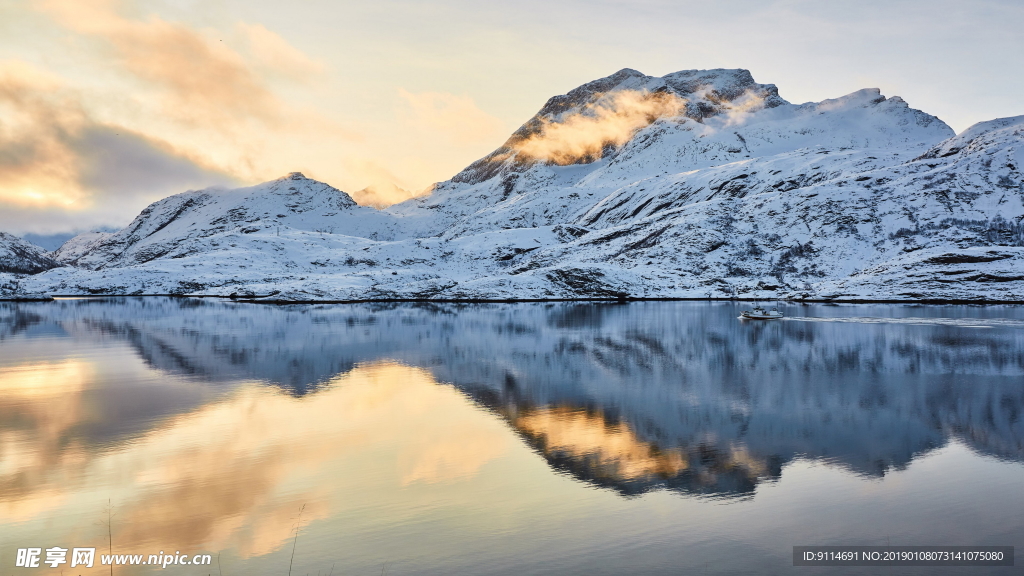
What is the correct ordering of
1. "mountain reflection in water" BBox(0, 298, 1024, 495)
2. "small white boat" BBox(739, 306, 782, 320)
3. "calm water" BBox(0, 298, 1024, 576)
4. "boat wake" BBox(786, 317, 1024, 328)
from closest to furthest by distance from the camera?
"calm water" BBox(0, 298, 1024, 576), "mountain reflection in water" BBox(0, 298, 1024, 495), "boat wake" BBox(786, 317, 1024, 328), "small white boat" BBox(739, 306, 782, 320)

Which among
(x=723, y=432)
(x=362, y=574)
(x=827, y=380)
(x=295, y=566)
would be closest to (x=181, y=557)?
(x=295, y=566)

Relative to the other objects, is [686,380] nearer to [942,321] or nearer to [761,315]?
[761,315]

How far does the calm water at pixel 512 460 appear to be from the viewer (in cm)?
1546

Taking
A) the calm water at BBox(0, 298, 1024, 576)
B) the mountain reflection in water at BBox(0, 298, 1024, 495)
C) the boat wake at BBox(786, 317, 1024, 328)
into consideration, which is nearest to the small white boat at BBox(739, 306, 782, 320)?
the boat wake at BBox(786, 317, 1024, 328)

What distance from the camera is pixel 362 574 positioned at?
13.9 metres

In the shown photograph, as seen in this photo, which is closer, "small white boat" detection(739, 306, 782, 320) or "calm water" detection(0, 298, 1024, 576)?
"calm water" detection(0, 298, 1024, 576)

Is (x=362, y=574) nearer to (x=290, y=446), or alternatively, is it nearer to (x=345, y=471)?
(x=345, y=471)

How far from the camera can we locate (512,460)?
22281 mm

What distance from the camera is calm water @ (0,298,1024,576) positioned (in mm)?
15461

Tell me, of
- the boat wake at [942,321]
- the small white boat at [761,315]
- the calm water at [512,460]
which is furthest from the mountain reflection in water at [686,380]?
the small white boat at [761,315]

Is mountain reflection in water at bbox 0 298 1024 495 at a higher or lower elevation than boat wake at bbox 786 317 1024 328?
higher

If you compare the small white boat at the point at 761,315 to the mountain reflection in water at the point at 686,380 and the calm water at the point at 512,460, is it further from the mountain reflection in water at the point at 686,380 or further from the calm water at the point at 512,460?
the calm water at the point at 512,460

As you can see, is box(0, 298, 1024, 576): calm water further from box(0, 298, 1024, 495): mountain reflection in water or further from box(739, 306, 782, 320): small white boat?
box(739, 306, 782, 320): small white boat

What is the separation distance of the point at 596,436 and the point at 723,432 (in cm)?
475
